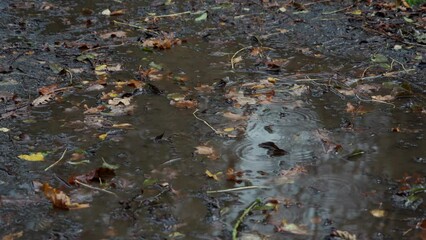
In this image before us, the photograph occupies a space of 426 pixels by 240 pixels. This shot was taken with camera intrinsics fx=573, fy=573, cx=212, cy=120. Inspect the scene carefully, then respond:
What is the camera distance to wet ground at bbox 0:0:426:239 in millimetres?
3166

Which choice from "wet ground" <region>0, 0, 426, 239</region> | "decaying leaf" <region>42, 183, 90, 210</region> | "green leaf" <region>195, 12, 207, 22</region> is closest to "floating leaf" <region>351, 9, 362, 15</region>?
"wet ground" <region>0, 0, 426, 239</region>

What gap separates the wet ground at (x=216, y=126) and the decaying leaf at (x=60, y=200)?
0.02 m

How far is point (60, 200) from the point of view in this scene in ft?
10.6

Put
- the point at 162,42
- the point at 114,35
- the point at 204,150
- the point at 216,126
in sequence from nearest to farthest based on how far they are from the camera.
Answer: the point at 204,150, the point at 216,126, the point at 162,42, the point at 114,35

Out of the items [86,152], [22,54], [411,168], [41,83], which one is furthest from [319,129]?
[22,54]

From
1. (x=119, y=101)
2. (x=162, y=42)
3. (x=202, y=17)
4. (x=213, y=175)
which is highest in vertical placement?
(x=213, y=175)

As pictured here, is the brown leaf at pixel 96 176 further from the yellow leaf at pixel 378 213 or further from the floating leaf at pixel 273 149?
the yellow leaf at pixel 378 213

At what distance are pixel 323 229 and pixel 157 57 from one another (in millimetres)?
3284

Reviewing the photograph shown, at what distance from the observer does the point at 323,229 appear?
3037mm

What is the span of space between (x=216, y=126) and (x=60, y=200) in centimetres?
142

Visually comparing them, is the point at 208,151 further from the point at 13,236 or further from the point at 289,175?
the point at 13,236

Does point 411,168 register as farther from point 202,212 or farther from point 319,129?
point 202,212

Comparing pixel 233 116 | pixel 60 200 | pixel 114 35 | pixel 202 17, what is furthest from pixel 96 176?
pixel 202 17

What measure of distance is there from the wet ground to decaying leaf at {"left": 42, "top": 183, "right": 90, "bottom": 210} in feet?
0.06
